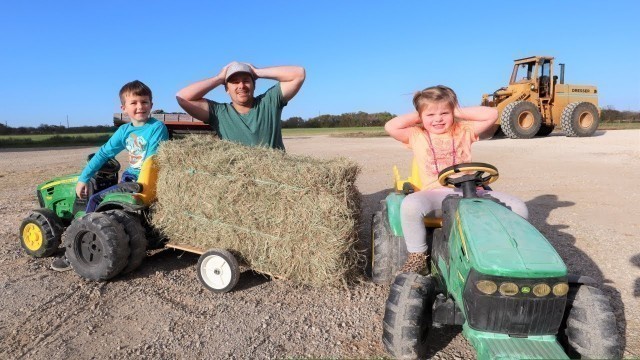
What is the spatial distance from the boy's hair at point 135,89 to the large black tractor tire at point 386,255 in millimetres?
2848

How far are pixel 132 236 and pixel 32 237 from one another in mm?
1602

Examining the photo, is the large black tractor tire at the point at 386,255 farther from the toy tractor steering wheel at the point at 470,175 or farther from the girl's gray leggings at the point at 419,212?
the toy tractor steering wheel at the point at 470,175

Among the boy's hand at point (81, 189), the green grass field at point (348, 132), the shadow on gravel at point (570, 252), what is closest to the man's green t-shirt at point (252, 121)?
the boy's hand at point (81, 189)

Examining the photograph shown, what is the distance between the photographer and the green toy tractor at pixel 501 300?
2.37 metres

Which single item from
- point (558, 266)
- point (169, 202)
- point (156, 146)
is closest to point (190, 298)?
point (169, 202)

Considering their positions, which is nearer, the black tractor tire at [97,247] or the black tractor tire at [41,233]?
the black tractor tire at [97,247]

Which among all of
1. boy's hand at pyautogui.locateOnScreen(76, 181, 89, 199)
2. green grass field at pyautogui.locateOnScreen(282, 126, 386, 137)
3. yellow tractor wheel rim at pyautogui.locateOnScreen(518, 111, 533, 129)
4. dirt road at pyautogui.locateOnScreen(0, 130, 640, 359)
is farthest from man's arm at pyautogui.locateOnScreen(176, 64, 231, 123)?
green grass field at pyautogui.locateOnScreen(282, 126, 386, 137)

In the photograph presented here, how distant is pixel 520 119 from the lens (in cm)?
1978

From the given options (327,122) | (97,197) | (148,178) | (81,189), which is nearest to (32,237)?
(81,189)

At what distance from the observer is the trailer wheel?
3.89m

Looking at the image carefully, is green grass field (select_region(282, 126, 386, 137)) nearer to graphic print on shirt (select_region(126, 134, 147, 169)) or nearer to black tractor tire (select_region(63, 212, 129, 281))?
graphic print on shirt (select_region(126, 134, 147, 169))

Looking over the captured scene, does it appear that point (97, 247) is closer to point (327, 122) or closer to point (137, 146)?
point (137, 146)

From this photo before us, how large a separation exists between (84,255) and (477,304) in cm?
360

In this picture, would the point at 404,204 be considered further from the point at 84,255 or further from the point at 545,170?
the point at 545,170
